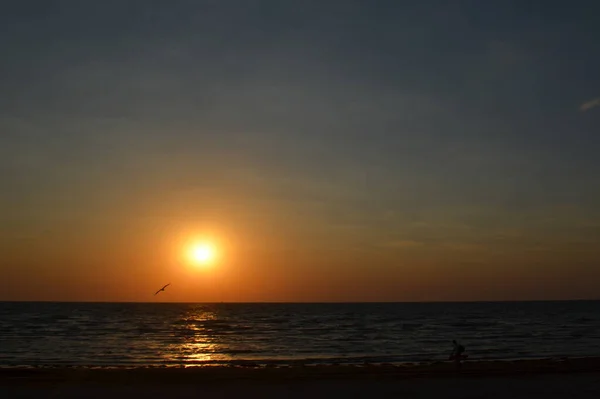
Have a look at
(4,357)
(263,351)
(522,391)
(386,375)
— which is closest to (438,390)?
(522,391)

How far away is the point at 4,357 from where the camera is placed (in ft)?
115

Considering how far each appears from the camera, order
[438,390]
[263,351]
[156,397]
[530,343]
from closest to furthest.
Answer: [156,397] < [438,390] < [263,351] < [530,343]

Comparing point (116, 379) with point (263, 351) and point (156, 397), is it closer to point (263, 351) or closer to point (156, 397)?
point (156, 397)

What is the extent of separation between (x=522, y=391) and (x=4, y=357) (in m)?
30.2

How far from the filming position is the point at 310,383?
1878 centimetres

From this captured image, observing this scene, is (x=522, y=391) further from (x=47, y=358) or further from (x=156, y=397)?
(x=47, y=358)

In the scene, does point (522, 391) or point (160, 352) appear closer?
point (522, 391)

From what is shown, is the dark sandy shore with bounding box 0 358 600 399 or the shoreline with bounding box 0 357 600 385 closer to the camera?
the dark sandy shore with bounding box 0 358 600 399

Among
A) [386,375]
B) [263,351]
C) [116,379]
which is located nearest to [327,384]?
[386,375]

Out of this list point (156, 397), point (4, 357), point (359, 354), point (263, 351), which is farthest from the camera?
point (263, 351)

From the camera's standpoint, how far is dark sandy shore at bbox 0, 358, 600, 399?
1672 cm

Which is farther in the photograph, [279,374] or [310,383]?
[279,374]

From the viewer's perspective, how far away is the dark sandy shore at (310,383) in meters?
16.7

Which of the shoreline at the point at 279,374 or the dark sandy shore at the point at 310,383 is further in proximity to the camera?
the shoreline at the point at 279,374
